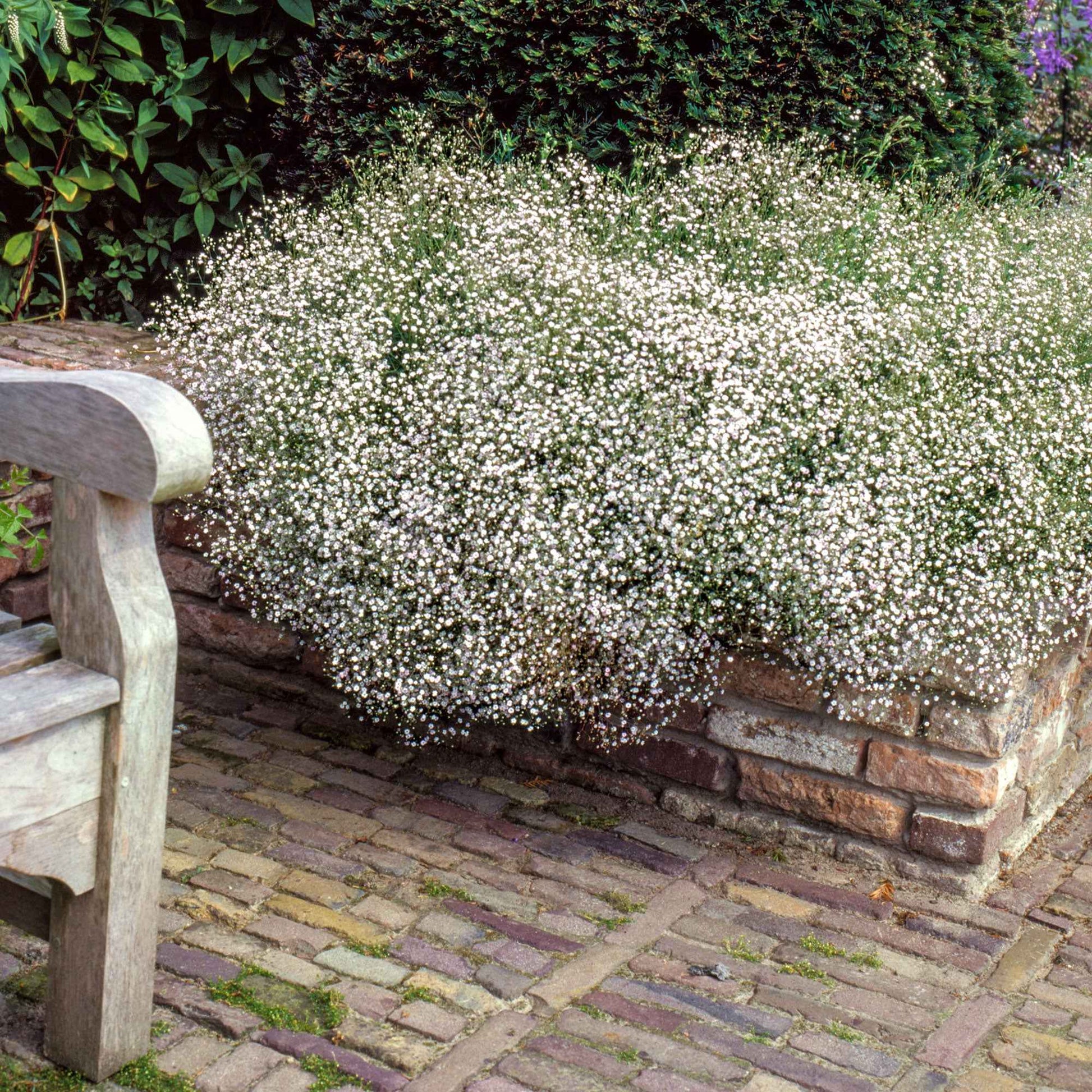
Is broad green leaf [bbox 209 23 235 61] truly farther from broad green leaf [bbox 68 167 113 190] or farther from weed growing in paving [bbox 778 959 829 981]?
weed growing in paving [bbox 778 959 829 981]

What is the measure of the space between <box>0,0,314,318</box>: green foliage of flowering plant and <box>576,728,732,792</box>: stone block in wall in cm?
240

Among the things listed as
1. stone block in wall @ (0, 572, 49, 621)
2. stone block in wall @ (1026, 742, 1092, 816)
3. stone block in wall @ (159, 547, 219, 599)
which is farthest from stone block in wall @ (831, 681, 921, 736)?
stone block in wall @ (0, 572, 49, 621)

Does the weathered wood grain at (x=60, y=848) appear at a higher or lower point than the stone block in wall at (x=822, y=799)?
higher

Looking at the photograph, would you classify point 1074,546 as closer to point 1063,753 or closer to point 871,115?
point 1063,753

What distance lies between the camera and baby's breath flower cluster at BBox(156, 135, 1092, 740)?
3.11 meters

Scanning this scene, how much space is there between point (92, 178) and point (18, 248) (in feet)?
1.10

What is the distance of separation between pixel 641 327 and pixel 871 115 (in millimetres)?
1510

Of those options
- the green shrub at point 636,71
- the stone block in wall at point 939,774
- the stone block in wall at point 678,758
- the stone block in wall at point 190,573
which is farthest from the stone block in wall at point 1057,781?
the stone block in wall at point 190,573

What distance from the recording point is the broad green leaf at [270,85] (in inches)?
184

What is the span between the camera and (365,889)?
2.96 m

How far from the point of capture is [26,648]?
2.18 metres

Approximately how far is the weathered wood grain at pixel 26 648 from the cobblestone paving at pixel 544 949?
0.71 m

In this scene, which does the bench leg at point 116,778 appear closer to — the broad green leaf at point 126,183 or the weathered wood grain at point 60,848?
the weathered wood grain at point 60,848

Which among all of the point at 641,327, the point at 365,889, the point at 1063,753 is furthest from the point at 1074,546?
the point at 365,889
